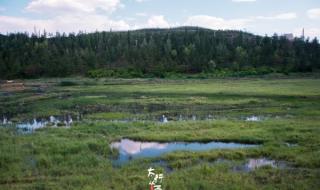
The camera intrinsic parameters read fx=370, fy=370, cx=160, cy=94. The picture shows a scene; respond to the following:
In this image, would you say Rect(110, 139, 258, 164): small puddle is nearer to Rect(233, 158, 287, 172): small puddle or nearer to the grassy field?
the grassy field

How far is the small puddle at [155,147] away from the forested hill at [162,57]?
85.7 m

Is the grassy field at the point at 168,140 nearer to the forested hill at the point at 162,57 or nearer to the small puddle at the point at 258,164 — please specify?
the small puddle at the point at 258,164

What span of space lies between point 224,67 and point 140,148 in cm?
9937

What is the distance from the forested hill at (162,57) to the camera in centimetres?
11906

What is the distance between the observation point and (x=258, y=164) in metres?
20.5

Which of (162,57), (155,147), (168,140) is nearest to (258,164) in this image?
(155,147)

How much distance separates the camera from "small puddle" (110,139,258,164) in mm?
23891

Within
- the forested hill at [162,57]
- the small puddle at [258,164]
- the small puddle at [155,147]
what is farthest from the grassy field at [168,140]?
the forested hill at [162,57]

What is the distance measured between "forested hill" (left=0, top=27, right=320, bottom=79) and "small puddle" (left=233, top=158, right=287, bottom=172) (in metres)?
91.2

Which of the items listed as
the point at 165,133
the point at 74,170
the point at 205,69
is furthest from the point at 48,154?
the point at 205,69

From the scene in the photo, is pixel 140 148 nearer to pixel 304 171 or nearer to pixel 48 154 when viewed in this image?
pixel 48 154

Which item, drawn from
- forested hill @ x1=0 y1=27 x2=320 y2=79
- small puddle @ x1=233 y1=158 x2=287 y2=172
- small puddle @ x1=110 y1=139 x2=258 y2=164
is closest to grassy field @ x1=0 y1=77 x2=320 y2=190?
small puddle @ x1=233 y1=158 x2=287 y2=172

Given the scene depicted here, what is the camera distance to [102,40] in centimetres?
16250

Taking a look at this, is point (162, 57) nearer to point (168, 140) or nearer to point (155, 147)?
point (168, 140)
